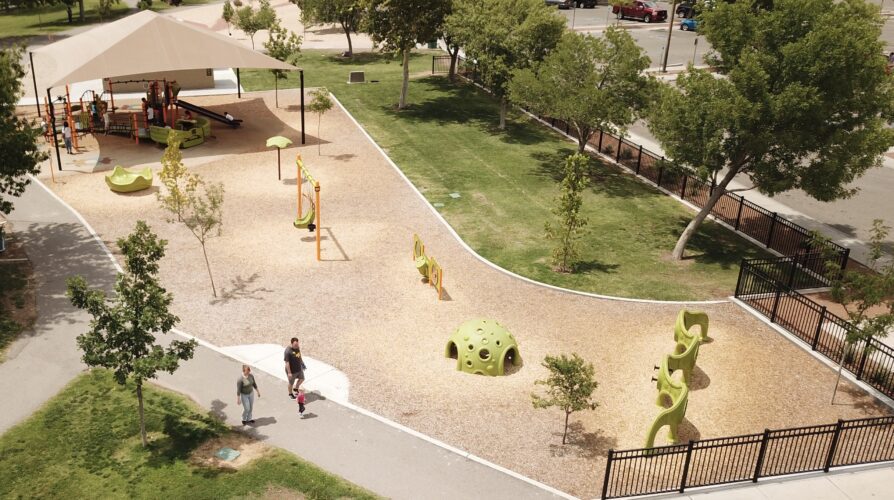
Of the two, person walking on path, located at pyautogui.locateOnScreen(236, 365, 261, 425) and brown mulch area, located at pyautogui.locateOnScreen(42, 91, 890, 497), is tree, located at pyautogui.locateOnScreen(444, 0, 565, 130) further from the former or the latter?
person walking on path, located at pyautogui.locateOnScreen(236, 365, 261, 425)

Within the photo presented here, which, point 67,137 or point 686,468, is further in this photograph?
point 67,137

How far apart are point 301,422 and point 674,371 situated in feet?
31.1

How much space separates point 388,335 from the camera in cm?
2112

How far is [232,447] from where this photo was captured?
16.4 m

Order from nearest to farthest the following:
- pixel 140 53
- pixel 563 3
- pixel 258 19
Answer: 1. pixel 140 53
2. pixel 258 19
3. pixel 563 3

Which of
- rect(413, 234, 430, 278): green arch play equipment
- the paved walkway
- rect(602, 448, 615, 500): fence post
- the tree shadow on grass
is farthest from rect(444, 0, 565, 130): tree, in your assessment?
rect(602, 448, 615, 500): fence post

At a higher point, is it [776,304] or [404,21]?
[404,21]

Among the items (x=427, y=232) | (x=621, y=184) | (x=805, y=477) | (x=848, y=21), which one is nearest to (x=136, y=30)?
(x=427, y=232)

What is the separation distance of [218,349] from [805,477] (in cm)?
1451

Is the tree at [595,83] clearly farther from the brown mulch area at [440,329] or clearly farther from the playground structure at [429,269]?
the playground structure at [429,269]

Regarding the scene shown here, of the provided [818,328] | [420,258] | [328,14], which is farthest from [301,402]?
[328,14]

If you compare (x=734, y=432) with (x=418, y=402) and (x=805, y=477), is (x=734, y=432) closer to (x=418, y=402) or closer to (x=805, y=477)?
(x=805, y=477)

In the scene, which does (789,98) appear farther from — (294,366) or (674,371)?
(294,366)

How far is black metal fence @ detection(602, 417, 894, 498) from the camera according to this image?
15492 millimetres
